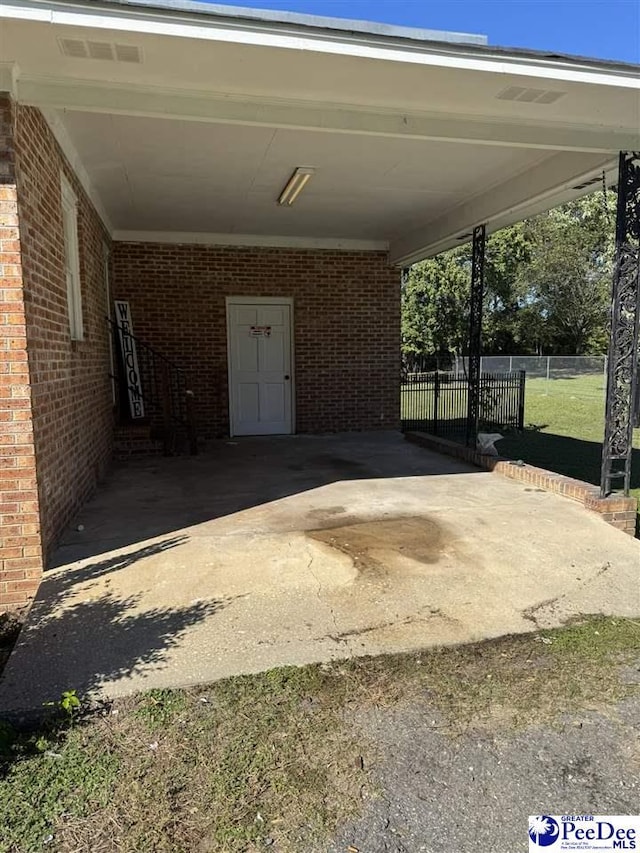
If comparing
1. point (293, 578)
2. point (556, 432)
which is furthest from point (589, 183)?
point (556, 432)

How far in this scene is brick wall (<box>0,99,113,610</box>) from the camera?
3.45m

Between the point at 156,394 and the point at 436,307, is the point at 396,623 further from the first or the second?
the point at 436,307

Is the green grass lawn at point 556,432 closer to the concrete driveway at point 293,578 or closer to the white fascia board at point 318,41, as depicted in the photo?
the concrete driveway at point 293,578

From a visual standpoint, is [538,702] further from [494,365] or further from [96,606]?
[494,365]

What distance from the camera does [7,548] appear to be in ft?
11.8

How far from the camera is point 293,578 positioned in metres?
3.65

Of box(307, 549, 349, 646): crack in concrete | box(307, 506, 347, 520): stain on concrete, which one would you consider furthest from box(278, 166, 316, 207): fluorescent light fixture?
box(307, 549, 349, 646): crack in concrete

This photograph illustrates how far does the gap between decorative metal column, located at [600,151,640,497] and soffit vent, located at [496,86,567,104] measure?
1.13 m

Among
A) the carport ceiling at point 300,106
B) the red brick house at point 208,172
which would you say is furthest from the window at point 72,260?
the carport ceiling at point 300,106

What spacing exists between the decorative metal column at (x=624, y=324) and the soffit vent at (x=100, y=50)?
3809mm

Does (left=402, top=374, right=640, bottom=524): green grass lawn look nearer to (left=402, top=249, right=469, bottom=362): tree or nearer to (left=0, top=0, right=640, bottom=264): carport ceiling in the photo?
(left=0, top=0, right=640, bottom=264): carport ceiling

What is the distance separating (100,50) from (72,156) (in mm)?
2358

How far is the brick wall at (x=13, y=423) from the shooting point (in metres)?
3.39

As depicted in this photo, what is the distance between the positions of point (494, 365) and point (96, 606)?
26155mm
